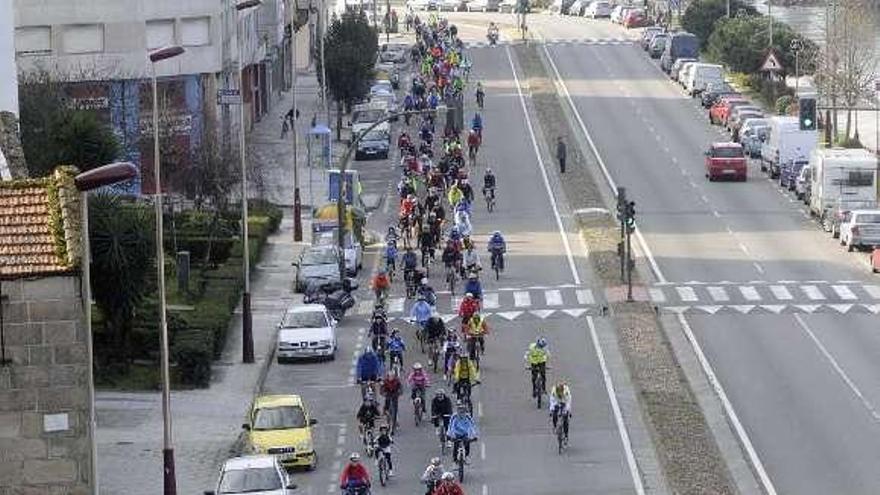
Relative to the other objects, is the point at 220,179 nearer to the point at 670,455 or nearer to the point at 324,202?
the point at 324,202

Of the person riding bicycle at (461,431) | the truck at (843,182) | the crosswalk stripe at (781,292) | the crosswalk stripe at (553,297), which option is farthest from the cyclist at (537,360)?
the truck at (843,182)

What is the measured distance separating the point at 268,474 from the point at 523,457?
7755 mm

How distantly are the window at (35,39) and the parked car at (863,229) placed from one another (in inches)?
1149

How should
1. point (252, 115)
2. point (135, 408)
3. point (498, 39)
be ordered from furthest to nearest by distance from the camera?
point (498, 39)
point (252, 115)
point (135, 408)

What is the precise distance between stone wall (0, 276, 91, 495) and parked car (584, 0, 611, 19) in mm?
149247

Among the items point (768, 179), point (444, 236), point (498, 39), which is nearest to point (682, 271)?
point (444, 236)

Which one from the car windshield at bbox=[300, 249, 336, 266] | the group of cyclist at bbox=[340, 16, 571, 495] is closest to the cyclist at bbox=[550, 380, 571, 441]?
the group of cyclist at bbox=[340, 16, 571, 495]

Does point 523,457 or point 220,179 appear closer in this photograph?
point 523,457

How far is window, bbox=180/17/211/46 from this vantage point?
102 metres

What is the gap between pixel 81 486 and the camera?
41000 mm

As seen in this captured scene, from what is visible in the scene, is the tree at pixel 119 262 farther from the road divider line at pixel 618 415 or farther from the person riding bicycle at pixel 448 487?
the person riding bicycle at pixel 448 487

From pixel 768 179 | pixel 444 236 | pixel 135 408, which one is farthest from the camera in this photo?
pixel 768 179

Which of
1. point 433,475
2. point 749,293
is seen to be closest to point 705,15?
point 749,293

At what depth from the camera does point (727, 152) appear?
330ft
